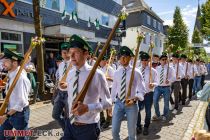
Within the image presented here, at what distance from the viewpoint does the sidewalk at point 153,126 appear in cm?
688

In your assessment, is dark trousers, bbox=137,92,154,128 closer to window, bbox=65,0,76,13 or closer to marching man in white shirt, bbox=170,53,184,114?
marching man in white shirt, bbox=170,53,184,114

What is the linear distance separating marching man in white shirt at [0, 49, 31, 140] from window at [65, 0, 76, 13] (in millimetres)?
15338

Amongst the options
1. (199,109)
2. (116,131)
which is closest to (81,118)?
(116,131)

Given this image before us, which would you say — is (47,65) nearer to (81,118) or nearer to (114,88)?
(114,88)

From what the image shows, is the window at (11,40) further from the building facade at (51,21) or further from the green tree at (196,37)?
the green tree at (196,37)

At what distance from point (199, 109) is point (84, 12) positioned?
14.5 meters

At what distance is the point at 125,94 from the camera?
528 centimetres

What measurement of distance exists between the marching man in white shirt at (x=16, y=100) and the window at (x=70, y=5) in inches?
604

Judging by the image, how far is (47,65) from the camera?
52.7 ft

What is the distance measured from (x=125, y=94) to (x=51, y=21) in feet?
44.3

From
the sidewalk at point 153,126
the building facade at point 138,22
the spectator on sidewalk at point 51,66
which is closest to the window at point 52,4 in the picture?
the spectator on sidewalk at point 51,66

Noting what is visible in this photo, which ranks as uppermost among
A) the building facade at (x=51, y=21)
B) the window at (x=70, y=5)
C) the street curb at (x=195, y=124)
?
the window at (x=70, y=5)

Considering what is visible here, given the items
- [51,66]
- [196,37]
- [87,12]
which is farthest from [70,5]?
[196,37]

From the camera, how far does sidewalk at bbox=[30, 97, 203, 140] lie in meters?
6.88
